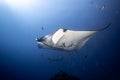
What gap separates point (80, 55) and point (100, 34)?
22 centimetres

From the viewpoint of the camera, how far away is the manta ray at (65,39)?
59.1 inches

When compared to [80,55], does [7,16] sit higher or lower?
higher

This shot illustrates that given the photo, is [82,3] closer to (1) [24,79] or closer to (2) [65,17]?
(2) [65,17]

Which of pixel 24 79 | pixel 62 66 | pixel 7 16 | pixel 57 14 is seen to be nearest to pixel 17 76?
pixel 24 79

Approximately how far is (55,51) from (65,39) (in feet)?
0.39

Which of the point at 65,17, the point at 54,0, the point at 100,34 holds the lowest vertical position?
the point at 100,34

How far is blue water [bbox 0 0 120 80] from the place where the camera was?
149cm

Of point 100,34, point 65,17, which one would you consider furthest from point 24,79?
point 100,34

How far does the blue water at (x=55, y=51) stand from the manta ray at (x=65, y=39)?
3 cm

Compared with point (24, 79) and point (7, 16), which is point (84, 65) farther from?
point (7, 16)

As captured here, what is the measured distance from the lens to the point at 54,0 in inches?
58.2

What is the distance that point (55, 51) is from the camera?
1523mm

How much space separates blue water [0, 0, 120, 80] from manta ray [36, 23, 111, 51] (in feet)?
0.10

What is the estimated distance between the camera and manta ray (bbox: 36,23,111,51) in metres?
1.50
